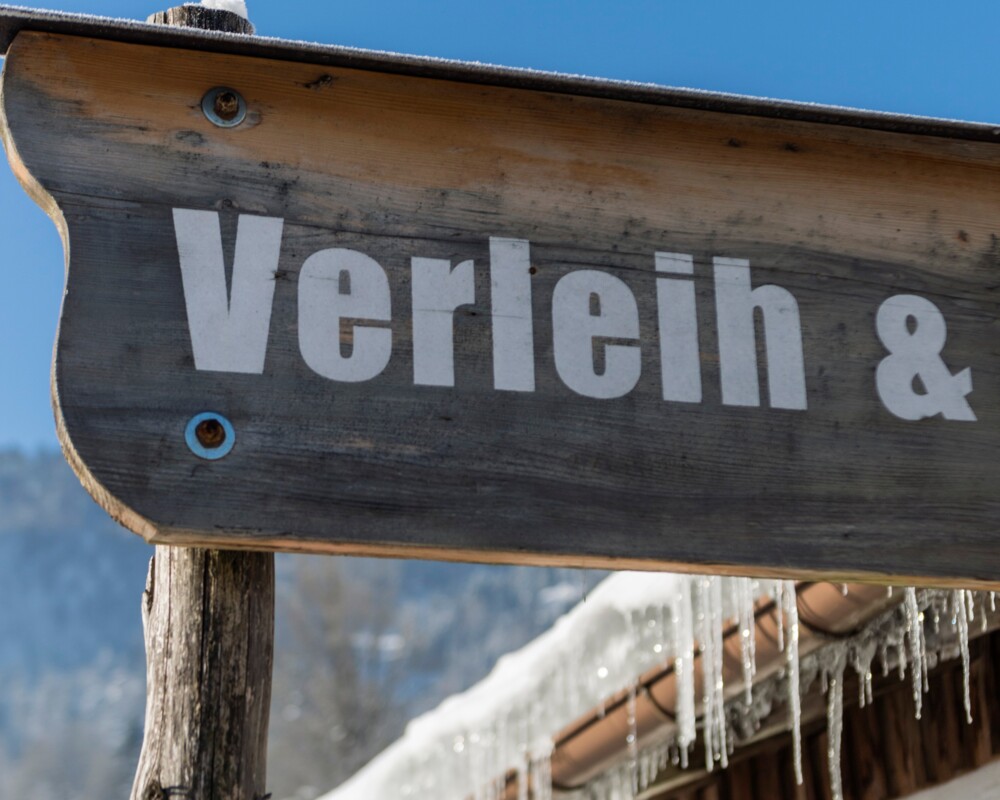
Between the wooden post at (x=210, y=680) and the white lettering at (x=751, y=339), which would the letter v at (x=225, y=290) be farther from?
the white lettering at (x=751, y=339)

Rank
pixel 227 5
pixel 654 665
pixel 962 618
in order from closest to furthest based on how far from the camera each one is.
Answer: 1. pixel 227 5
2. pixel 962 618
3. pixel 654 665

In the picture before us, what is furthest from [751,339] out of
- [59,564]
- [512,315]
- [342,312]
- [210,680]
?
[59,564]

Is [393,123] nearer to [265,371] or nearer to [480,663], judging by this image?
[265,371]

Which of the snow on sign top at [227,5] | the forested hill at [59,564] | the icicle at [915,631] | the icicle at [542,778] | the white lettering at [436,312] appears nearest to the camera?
the white lettering at [436,312]

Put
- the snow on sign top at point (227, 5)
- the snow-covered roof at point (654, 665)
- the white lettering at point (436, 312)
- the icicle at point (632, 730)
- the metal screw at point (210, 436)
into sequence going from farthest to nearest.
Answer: the icicle at point (632, 730) → the snow-covered roof at point (654, 665) → the snow on sign top at point (227, 5) → the white lettering at point (436, 312) → the metal screw at point (210, 436)

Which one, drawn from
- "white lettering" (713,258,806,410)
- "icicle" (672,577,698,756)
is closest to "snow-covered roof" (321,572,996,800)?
"icicle" (672,577,698,756)

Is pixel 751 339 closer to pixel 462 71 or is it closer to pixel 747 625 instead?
pixel 462 71

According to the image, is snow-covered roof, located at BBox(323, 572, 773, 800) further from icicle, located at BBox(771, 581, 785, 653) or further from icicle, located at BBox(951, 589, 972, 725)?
icicle, located at BBox(951, 589, 972, 725)

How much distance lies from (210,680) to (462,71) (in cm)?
88

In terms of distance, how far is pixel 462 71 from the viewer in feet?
6.52

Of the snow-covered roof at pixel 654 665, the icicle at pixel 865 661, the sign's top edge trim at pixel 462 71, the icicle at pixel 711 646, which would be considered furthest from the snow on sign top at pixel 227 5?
the icicle at pixel 865 661

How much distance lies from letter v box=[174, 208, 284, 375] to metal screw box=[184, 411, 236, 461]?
7 centimetres

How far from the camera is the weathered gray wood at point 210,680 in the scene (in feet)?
6.27

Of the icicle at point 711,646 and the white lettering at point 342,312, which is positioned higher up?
the icicle at point 711,646
